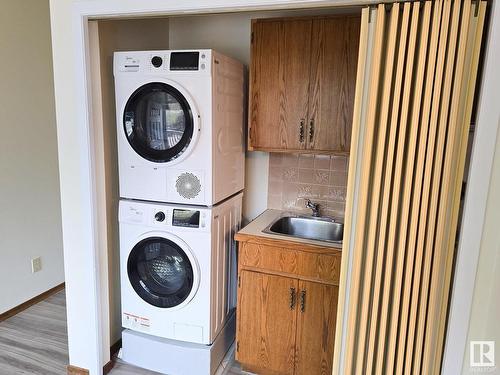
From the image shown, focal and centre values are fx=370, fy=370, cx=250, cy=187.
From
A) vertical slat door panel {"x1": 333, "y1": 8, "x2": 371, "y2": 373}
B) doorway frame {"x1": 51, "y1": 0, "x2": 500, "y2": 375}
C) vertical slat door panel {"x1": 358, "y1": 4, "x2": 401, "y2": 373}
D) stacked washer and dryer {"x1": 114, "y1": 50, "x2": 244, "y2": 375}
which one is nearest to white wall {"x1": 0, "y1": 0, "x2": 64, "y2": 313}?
doorway frame {"x1": 51, "y1": 0, "x2": 500, "y2": 375}

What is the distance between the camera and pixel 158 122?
86.5 inches

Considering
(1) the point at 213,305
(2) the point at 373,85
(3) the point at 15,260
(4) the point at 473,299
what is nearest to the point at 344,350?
(4) the point at 473,299

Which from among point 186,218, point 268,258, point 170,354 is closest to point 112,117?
point 186,218

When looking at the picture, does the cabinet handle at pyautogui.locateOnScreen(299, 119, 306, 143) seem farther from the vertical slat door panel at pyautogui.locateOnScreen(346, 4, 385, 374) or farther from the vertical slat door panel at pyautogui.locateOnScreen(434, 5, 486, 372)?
the vertical slat door panel at pyautogui.locateOnScreen(434, 5, 486, 372)

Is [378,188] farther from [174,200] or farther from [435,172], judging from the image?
[174,200]

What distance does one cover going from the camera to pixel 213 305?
2.32m

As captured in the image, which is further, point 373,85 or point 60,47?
point 60,47

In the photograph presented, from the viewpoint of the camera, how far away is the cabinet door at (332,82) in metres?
2.21

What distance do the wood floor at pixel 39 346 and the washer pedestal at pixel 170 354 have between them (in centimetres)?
7

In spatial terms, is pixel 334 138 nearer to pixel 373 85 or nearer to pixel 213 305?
pixel 373 85

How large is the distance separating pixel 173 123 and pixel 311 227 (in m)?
1.22

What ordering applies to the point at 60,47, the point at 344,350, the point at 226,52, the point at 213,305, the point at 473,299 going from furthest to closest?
the point at 226,52 → the point at 213,305 → the point at 60,47 → the point at 344,350 → the point at 473,299

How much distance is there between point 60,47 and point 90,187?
0.78m

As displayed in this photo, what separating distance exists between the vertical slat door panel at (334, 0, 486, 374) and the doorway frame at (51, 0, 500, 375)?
0.16 feet
